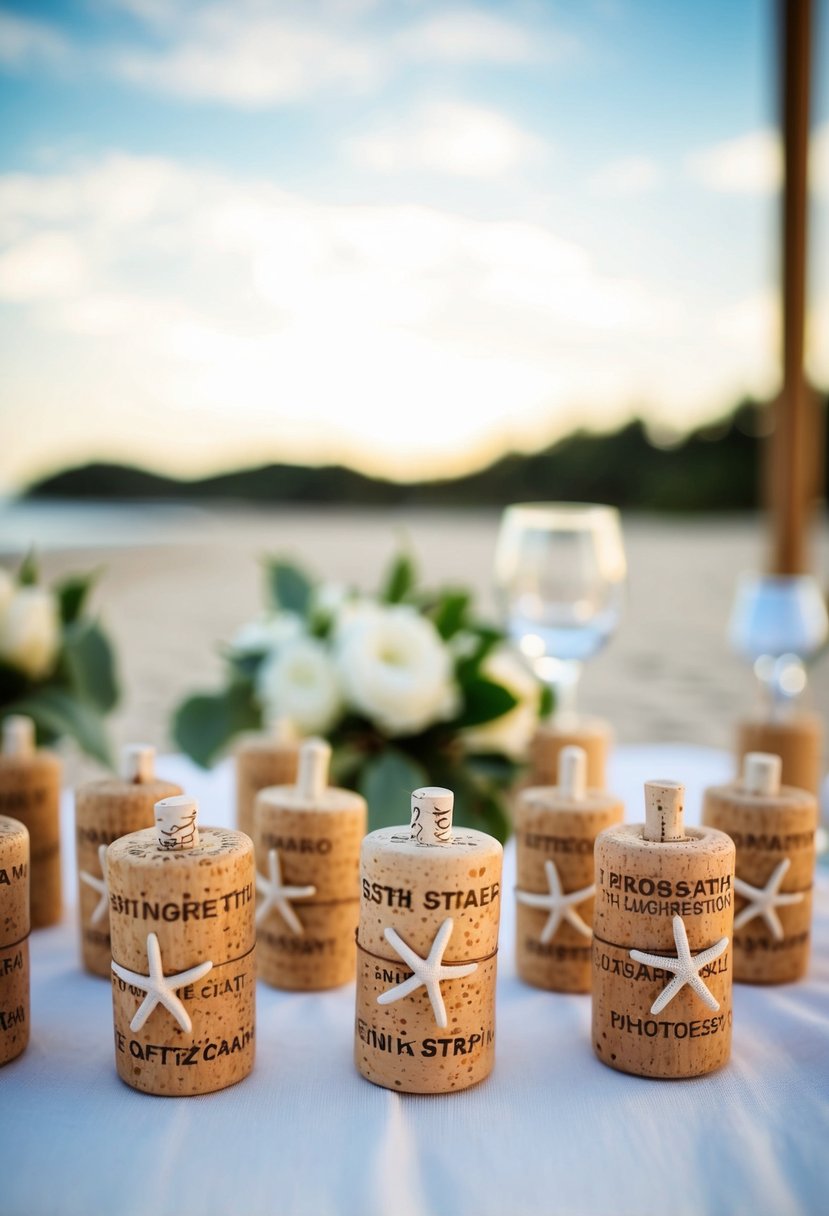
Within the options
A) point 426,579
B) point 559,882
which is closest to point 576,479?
point 426,579

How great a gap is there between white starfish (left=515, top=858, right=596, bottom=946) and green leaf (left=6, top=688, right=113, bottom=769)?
1.35ft

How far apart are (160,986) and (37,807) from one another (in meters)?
0.28

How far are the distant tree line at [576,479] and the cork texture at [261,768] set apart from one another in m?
1.31

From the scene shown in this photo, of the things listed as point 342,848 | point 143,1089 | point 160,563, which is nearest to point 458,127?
point 160,563

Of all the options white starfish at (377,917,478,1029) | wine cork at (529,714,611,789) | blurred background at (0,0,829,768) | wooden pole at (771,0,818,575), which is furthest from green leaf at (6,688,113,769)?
wooden pole at (771,0,818,575)

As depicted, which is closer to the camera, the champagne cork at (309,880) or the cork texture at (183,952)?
the cork texture at (183,952)

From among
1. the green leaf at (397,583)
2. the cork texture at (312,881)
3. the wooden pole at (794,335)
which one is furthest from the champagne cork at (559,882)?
the wooden pole at (794,335)

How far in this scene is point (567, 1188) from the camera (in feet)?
1.41

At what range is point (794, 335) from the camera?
74.7 inches

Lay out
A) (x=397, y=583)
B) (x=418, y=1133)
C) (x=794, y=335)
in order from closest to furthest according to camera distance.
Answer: (x=418, y=1133), (x=397, y=583), (x=794, y=335)

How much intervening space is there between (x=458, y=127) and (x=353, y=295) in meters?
0.36

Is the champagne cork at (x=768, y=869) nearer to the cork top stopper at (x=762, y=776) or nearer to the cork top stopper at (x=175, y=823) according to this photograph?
the cork top stopper at (x=762, y=776)

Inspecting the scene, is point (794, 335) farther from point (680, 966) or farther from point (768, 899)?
point (680, 966)

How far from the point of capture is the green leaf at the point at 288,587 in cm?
106
